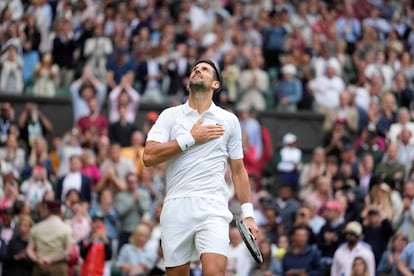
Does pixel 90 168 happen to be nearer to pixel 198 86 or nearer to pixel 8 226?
pixel 8 226

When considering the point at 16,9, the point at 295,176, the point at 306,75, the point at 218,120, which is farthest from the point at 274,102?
the point at 218,120

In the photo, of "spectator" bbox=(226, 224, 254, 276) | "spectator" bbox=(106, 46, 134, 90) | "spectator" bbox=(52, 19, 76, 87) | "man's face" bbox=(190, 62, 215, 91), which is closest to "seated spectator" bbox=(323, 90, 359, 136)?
"spectator" bbox=(106, 46, 134, 90)

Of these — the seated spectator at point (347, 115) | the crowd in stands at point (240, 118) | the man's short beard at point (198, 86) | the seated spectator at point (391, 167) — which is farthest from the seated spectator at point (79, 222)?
the man's short beard at point (198, 86)

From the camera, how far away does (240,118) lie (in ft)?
82.8

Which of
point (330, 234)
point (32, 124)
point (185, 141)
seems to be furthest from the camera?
point (32, 124)

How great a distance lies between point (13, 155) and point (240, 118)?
14.5ft

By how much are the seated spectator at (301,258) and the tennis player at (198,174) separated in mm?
6473

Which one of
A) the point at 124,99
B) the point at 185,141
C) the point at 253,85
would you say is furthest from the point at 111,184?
the point at 185,141

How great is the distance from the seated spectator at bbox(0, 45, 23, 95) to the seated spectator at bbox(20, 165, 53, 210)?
3812 millimetres

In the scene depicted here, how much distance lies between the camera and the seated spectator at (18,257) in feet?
62.5

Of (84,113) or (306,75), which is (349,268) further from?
(306,75)

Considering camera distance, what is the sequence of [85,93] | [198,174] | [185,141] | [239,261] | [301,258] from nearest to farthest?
[185,141] → [198,174] → [301,258] → [239,261] → [85,93]

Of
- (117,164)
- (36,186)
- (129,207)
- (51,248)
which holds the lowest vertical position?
(51,248)

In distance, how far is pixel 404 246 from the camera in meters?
18.8
